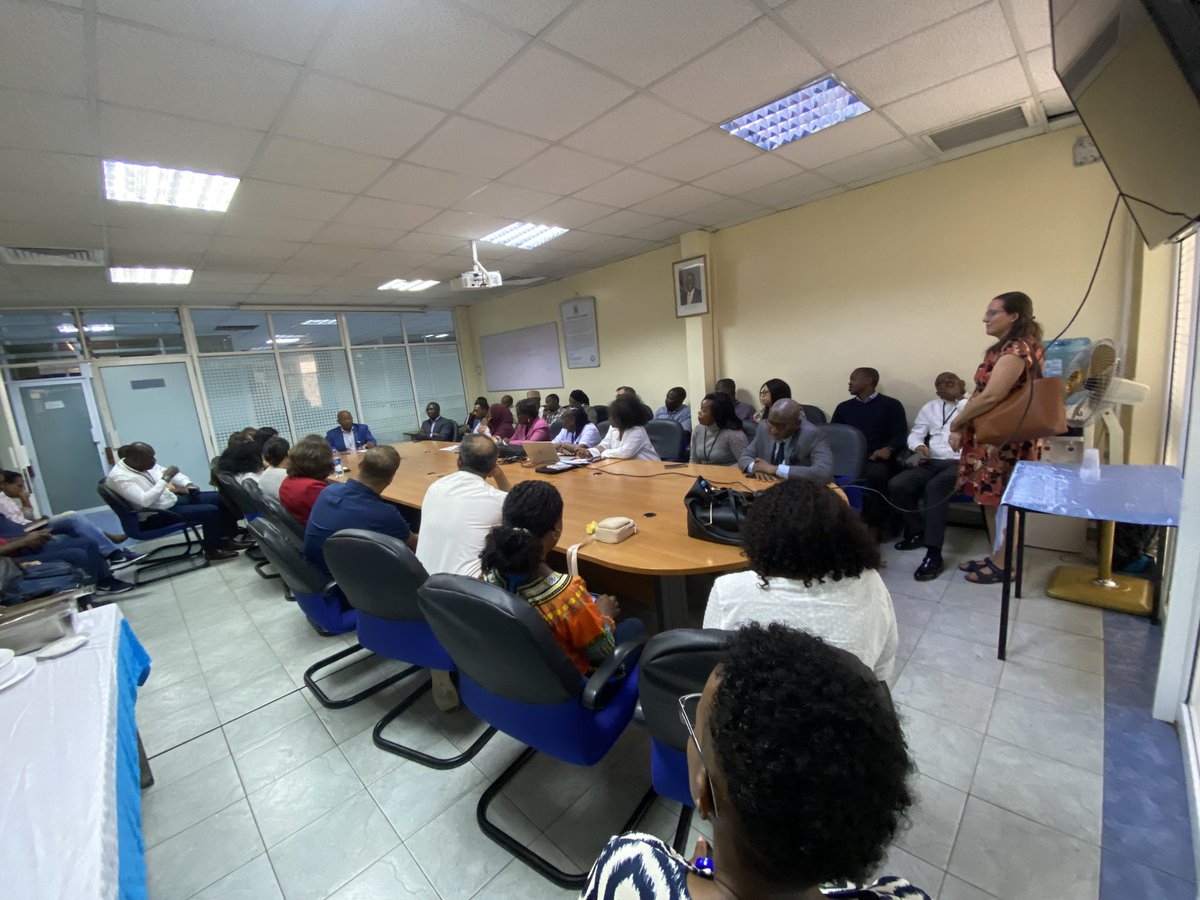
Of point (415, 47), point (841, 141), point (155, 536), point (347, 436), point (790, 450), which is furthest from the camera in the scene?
point (347, 436)

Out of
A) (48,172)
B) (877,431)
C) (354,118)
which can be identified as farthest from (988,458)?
(48,172)

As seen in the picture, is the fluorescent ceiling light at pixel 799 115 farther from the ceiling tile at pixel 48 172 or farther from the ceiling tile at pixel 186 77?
the ceiling tile at pixel 48 172

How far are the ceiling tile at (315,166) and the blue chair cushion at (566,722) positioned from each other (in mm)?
2786

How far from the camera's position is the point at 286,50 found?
1777 millimetres

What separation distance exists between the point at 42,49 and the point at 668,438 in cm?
400

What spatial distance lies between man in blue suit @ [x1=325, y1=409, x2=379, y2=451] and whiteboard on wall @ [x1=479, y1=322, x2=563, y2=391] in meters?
2.40

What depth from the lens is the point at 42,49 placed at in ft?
5.39

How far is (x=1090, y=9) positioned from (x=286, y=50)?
8.00 ft

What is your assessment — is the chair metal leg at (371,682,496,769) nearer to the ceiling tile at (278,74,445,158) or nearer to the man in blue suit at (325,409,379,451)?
the ceiling tile at (278,74,445,158)

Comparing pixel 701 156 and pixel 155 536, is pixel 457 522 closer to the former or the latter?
pixel 701 156

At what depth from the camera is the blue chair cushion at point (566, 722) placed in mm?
1276

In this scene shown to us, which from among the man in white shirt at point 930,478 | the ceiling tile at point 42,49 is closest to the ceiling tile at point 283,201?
the ceiling tile at point 42,49

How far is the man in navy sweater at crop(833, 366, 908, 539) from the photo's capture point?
350 cm

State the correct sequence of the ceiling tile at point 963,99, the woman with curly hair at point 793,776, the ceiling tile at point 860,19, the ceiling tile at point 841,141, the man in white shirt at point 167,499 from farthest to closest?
the man in white shirt at point 167,499, the ceiling tile at point 841,141, the ceiling tile at point 963,99, the ceiling tile at point 860,19, the woman with curly hair at point 793,776
